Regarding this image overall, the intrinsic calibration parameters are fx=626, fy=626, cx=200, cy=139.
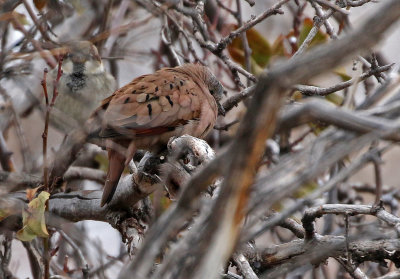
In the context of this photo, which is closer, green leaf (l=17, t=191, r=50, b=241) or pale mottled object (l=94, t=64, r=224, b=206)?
green leaf (l=17, t=191, r=50, b=241)

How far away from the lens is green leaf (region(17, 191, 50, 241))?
271 cm

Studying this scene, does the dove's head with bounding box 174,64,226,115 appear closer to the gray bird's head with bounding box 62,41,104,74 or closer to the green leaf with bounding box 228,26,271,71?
the green leaf with bounding box 228,26,271,71

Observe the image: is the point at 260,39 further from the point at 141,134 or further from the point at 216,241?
the point at 216,241

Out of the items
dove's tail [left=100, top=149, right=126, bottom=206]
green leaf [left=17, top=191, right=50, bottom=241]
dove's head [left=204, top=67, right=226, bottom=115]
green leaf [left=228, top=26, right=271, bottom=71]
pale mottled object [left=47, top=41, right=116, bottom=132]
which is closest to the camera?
green leaf [left=17, top=191, right=50, bottom=241]

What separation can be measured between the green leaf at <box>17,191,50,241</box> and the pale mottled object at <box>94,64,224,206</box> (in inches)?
19.6

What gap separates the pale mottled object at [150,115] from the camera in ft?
11.0

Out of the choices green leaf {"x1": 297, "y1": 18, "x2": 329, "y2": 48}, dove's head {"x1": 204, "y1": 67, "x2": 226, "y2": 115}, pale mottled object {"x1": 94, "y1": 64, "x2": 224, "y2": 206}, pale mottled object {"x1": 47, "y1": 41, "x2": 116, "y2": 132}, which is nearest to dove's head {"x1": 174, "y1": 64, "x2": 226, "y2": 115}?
dove's head {"x1": 204, "y1": 67, "x2": 226, "y2": 115}

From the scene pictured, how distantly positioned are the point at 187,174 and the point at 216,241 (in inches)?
63.9

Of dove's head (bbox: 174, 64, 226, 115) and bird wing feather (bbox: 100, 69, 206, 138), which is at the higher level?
bird wing feather (bbox: 100, 69, 206, 138)

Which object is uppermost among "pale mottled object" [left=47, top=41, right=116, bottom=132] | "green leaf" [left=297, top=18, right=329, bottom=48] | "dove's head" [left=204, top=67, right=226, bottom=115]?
"green leaf" [left=297, top=18, right=329, bottom=48]

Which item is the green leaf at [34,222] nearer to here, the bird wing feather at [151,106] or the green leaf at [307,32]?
the bird wing feather at [151,106]

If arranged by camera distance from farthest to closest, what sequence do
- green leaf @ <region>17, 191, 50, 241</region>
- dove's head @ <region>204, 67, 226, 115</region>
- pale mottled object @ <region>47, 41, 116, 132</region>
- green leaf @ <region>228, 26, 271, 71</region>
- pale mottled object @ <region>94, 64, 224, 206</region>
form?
pale mottled object @ <region>47, 41, 116, 132</region>, green leaf @ <region>228, 26, 271, 71</region>, dove's head @ <region>204, 67, 226, 115</region>, pale mottled object @ <region>94, 64, 224, 206</region>, green leaf @ <region>17, 191, 50, 241</region>

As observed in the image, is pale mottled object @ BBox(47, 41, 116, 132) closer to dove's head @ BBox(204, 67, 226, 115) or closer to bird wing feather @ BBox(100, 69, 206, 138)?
dove's head @ BBox(204, 67, 226, 115)

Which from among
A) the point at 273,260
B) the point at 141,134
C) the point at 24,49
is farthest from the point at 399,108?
the point at 24,49
